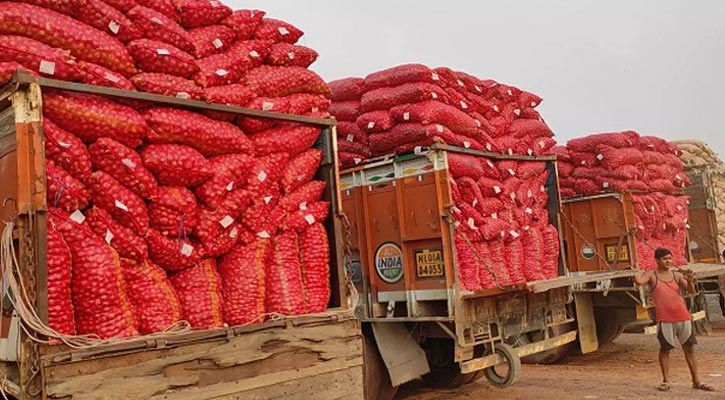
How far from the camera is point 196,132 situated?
3.88m

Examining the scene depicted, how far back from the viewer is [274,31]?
4.73 meters

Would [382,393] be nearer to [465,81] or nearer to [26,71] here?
[465,81]

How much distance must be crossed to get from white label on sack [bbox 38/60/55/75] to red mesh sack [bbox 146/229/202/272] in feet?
3.30

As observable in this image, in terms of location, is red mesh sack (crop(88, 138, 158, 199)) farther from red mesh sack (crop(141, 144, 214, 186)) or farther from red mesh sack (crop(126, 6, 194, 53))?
red mesh sack (crop(126, 6, 194, 53))

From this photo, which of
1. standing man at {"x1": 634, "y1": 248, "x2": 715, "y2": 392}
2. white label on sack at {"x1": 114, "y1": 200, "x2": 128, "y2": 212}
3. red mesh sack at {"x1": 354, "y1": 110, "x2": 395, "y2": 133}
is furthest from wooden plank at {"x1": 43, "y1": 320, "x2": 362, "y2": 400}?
standing man at {"x1": 634, "y1": 248, "x2": 715, "y2": 392}

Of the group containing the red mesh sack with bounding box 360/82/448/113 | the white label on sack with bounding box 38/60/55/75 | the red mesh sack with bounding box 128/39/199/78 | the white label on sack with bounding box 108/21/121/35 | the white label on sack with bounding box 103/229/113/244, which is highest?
the red mesh sack with bounding box 360/82/448/113

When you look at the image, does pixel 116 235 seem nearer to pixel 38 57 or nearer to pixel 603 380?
pixel 38 57

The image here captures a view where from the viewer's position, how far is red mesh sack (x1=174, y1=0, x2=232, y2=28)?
4.23 m

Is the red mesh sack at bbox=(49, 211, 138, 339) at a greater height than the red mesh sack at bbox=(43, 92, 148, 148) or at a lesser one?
lesser

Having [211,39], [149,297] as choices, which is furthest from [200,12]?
[149,297]

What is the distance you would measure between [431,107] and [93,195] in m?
3.94

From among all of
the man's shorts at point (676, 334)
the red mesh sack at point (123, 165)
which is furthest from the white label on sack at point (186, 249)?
the man's shorts at point (676, 334)

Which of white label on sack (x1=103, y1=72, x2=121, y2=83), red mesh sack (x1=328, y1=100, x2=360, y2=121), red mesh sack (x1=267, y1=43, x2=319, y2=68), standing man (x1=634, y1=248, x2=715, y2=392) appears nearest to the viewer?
white label on sack (x1=103, y1=72, x2=121, y2=83)

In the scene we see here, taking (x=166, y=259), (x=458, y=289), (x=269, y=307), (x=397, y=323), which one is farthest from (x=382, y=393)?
(x=166, y=259)
